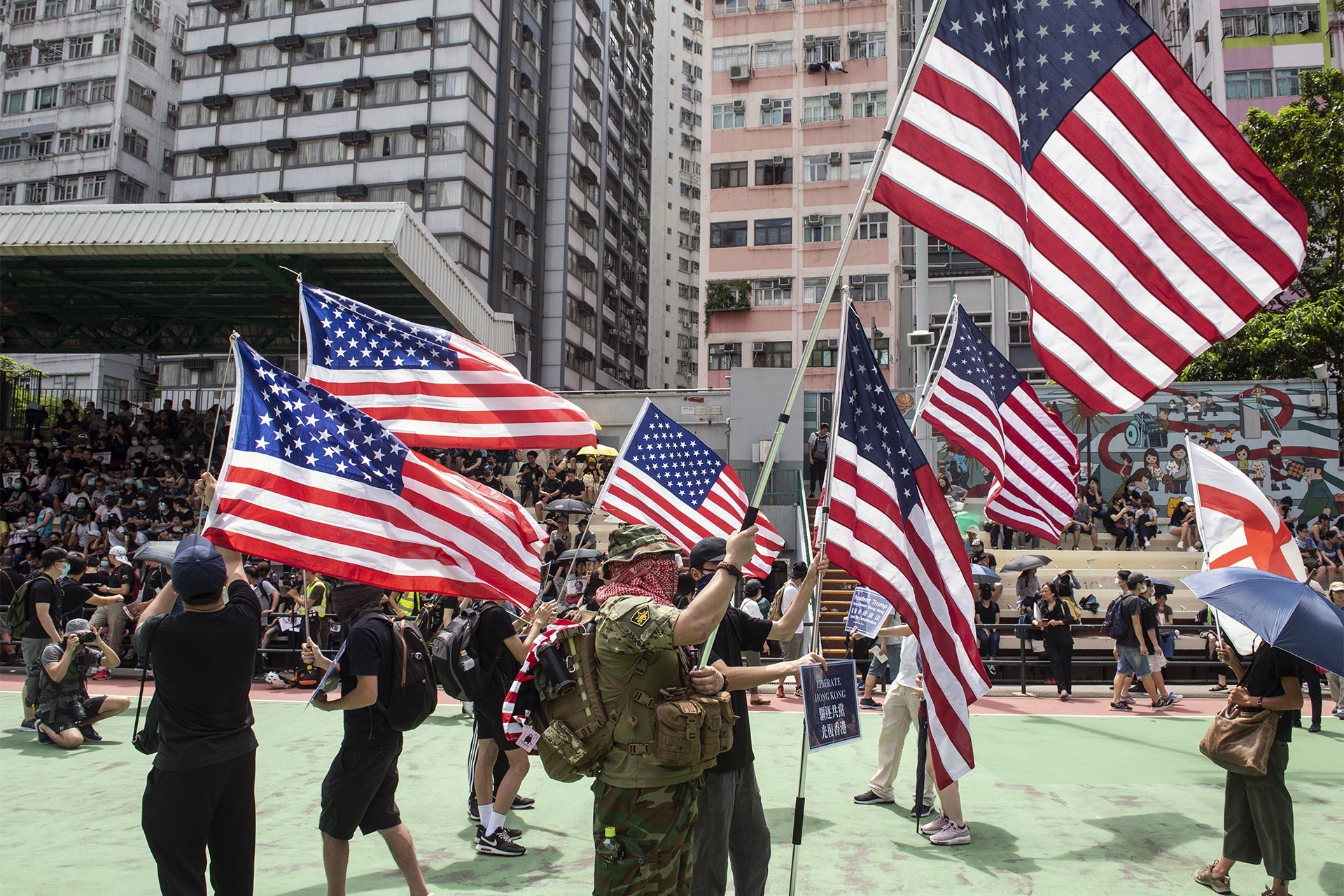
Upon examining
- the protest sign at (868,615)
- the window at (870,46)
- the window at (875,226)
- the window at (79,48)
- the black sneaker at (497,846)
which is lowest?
the black sneaker at (497,846)

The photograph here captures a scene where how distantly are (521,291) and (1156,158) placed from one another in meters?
44.5

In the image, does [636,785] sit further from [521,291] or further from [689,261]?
[689,261]

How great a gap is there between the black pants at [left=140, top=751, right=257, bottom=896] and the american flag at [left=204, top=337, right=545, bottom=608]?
115 cm

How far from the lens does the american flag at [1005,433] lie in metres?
9.75

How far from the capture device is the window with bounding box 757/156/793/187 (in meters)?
43.7

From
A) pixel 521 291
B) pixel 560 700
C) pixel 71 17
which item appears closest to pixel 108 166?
pixel 71 17

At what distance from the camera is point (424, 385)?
775cm

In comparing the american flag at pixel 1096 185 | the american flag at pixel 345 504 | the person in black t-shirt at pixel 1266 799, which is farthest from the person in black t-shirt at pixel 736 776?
the person in black t-shirt at pixel 1266 799

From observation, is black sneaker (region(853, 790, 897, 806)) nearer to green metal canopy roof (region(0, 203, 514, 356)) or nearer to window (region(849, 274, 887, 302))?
green metal canopy roof (region(0, 203, 514, 356))

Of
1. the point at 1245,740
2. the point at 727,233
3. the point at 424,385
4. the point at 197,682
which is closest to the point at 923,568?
the point at 1245,740

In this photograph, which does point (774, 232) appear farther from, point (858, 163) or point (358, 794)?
point (358, 794)

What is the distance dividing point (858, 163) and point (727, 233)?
6.20m

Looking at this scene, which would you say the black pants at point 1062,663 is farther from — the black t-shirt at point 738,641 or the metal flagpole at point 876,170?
the metal flagpole at point 876,170

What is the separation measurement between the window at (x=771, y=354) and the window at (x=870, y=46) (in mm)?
12962
